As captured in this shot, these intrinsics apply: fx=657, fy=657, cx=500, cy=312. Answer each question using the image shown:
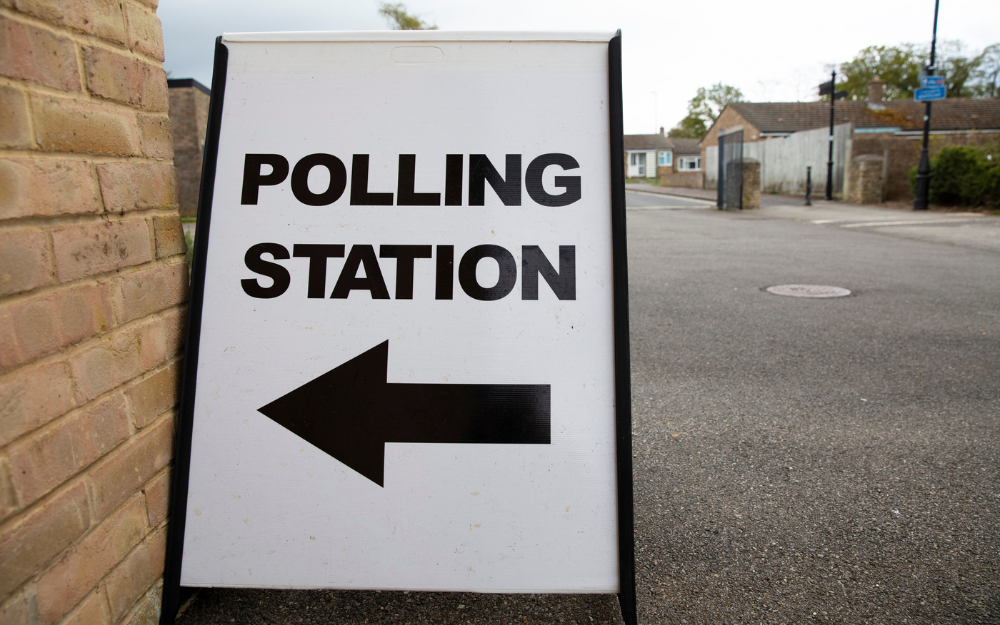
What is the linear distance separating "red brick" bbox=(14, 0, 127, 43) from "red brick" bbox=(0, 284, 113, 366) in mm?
596

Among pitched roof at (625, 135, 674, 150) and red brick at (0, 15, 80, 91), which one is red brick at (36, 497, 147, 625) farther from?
pitched roof at (625, 135, 674, 150)

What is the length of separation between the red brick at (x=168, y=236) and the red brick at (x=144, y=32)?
0.45 meters

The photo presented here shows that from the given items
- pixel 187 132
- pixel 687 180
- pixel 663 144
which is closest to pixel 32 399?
pixel 187 132

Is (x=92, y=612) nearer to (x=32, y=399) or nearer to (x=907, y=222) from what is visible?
(x=32, y=399)

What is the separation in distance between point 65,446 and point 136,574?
47cm

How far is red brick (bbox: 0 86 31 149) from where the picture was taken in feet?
4.31

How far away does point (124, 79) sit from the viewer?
1.68 m

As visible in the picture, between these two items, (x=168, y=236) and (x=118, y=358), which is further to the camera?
(x=168, y=236)

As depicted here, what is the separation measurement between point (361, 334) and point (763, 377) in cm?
314

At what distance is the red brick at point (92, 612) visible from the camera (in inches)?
59.4

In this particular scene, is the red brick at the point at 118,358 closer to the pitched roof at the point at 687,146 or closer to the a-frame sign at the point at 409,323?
the a-frame sign at the point at 409,323

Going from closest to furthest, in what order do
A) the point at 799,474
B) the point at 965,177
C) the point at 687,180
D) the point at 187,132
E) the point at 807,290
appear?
the point at 799,474, the point at 807,290, the point at 965,177, the point at 187,132, the point at 687,180

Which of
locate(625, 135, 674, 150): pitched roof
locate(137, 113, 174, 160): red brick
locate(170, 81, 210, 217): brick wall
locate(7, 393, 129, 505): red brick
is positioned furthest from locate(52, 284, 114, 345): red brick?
locate(625, 135, 674, 150): pitched roof

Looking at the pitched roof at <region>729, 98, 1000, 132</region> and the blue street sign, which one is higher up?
the pitched roof at <region>729, 98, 1000, 132</region>
